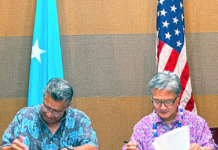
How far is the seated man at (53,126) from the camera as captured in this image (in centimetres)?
236

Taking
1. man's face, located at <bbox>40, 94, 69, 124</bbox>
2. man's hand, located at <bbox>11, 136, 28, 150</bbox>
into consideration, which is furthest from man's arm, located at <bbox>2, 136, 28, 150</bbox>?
man's face, located at <bbox>40, 94, 69, 124</bbox>

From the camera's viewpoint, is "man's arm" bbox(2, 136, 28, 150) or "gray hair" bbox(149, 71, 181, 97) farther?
"gray hair" bbox(149, 71, 181, 97)

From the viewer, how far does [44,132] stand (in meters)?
2.49

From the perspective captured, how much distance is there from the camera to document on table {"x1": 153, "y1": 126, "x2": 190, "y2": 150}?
220 centimetres

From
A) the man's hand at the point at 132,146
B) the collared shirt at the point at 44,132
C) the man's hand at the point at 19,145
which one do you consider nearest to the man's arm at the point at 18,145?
the man's hand at the point at 19,145

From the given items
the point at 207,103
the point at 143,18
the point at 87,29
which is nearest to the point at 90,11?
the point at 87,29

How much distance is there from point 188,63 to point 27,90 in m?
A: 1.90

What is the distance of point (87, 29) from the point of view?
3.81 m

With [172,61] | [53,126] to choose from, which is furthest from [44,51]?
[172,61]

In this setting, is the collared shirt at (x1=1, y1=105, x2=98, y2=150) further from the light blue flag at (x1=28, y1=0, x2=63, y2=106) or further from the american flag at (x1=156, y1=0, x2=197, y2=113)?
the american flag at (x1=156, y1=0, x2=197, y2=113)

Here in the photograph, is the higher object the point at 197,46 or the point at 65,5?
the point at 65,5

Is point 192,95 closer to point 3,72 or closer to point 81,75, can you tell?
point 81,75

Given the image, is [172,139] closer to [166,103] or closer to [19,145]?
[166,103]

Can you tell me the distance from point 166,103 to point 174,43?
4.04ft
